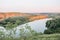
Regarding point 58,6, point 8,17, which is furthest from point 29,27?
point 58,6

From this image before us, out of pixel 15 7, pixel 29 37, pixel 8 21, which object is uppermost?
pixel 15 7

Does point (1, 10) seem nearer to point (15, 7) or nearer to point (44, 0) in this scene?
point (15, 7)

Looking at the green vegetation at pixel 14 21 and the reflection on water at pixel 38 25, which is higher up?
the green vegetation at pixel 14 21

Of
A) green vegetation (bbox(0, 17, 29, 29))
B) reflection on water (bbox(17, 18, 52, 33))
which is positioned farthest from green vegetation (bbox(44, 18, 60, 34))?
green vegetation (bbox(0, 17, 29, 29))

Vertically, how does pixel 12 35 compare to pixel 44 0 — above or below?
below

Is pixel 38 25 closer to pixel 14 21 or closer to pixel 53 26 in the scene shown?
pixel 53 26

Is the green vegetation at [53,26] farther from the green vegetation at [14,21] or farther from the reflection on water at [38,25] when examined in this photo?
the green vegetation at [14,21]

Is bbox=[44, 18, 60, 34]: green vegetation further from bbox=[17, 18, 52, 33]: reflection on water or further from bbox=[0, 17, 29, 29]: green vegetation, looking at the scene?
bbox=[0, 17, 29, 29]: green vegetation

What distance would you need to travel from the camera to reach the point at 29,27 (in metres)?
3.10

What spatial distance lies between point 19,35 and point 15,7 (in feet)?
1.50

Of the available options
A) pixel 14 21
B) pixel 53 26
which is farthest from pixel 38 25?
pixel 14 21

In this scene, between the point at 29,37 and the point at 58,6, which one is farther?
the point at 58,6

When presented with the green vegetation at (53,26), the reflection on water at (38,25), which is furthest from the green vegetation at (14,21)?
the green vegetation at (53,26)

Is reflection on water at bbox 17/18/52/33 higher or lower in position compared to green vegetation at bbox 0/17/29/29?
lower
